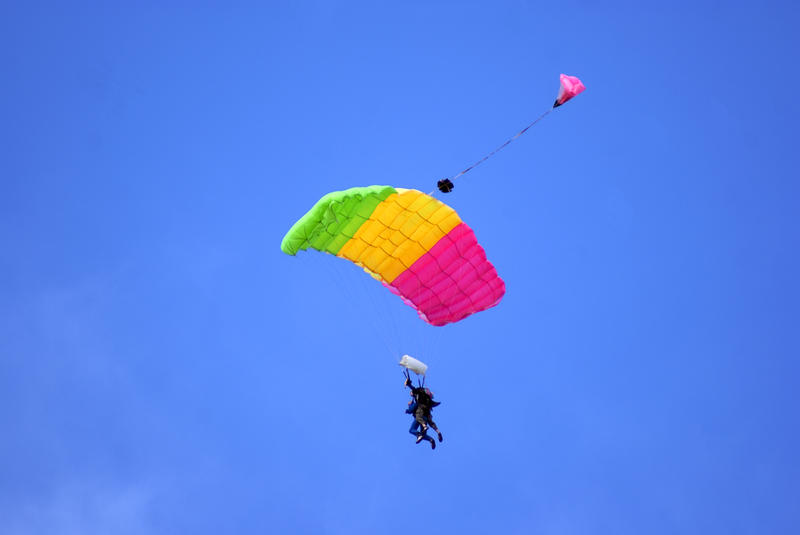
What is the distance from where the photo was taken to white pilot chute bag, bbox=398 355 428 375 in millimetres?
19312

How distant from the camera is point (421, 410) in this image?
19.3m

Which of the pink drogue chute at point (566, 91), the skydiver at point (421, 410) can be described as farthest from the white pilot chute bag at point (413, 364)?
the pink drogue chute at point (566, 91)

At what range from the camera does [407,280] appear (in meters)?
19.2

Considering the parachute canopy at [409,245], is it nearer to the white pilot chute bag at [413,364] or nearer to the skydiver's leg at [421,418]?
the white pilot chute bag at [413,364]

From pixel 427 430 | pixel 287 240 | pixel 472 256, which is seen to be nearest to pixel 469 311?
pixel 472 256

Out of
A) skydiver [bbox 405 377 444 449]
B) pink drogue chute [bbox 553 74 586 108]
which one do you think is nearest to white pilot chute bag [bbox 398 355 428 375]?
skydiver [bbox 405 377 444 449]

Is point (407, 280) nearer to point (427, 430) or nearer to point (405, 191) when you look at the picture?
point (405, 191)

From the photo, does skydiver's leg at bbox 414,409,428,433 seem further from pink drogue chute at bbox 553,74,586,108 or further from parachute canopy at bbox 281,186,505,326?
pink drogue chute at bbox 553,74,586,108

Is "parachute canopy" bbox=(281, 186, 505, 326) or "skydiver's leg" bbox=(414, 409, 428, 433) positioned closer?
"parachute canopy" bbox=(281, 186, 505, 326)

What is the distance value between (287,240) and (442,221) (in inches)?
125

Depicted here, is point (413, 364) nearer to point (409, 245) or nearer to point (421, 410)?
point (421, 410)

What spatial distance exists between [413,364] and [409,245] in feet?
8.63

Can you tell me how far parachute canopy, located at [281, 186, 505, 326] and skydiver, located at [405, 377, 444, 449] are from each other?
155cm

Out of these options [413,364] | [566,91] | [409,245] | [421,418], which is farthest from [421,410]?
[566,91]
